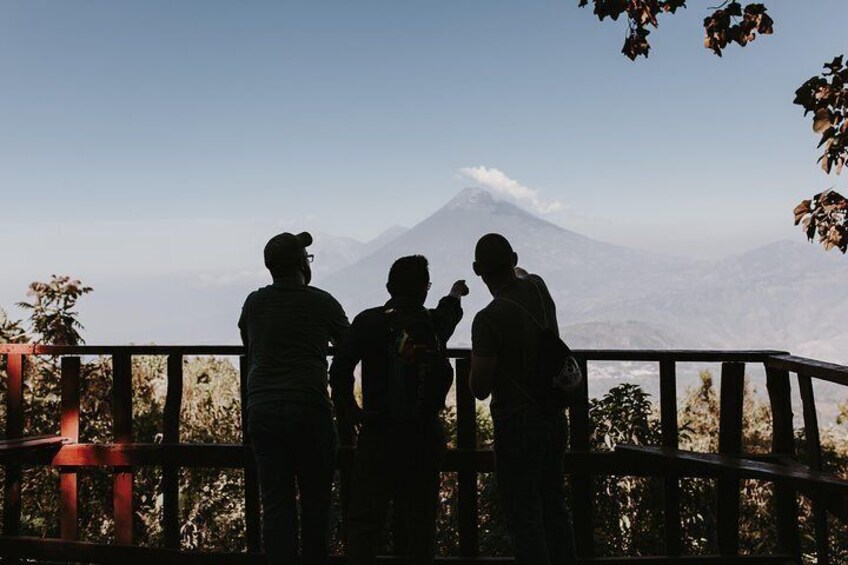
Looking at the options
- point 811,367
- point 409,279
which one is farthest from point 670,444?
point 409,279

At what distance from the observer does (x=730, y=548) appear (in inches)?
174

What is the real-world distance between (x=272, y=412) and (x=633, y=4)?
4283 mm

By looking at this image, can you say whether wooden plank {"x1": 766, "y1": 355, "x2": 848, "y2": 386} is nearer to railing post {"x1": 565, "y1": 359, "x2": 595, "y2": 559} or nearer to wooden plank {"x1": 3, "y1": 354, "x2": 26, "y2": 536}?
railing post {"x1": 565, "y1": 359, "x2": 595, "y2": 559}

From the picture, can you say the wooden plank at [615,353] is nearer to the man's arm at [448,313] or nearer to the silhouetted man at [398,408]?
the man's arm at [448,313]

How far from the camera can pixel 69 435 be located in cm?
506

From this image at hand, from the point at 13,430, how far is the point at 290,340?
8.93ft

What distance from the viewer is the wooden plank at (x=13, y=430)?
5.17 m

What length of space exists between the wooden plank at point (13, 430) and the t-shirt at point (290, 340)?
8.05 feet

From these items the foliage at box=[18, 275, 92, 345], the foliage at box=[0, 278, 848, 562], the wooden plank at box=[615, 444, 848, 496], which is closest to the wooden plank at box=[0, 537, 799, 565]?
the wooden plank at box=[615, 444, 848, 496]

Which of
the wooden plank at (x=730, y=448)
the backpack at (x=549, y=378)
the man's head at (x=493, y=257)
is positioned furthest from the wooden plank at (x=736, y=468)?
the man's head at (x=493, y=257)

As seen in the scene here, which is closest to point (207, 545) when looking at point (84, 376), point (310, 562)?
point (84, 376)

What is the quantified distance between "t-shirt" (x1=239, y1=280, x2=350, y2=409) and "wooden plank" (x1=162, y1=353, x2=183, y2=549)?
4.30 feet

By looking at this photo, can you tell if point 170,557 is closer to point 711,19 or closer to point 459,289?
point 459,289

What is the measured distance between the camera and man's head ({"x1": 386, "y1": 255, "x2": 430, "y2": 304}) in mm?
3516
